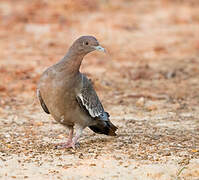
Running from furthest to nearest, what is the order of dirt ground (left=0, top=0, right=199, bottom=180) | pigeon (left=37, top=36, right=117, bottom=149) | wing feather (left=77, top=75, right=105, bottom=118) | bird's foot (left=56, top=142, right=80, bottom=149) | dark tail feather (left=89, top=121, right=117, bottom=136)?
dark tail feather (left=89, top=121, right=117, bottom=136)
bird's foot (left=56, top=142, right=80, bottom=149)
wing feather (left=77, top=75, right=105, bottom=118)
pigeon (left=37, top=36, right=117, bottom=149)
dirt ground (left=0, top=0, right=199, bottom=180)

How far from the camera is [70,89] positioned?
568 cm

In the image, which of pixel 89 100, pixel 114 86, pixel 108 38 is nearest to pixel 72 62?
pixel 89 100

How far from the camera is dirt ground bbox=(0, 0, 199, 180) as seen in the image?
18.1 feet

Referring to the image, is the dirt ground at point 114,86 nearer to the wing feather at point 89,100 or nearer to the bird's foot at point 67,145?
the bird's foot at point 67,145

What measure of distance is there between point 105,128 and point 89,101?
0.55 metres

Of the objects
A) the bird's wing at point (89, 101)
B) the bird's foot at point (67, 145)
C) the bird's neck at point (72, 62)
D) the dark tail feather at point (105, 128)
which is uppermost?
the bird's neck at point (72, 62)

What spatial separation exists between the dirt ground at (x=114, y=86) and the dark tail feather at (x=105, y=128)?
0.12 meters

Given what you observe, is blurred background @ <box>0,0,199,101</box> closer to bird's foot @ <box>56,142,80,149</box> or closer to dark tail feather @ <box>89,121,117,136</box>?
dark tail feather @ <box>89,121,117,136</box>

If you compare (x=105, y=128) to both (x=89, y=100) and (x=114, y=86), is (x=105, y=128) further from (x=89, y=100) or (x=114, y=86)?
(x=114, y=86)

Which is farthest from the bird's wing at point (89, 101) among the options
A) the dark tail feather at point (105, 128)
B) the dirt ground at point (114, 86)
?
the dirt ground at point (114, 86)

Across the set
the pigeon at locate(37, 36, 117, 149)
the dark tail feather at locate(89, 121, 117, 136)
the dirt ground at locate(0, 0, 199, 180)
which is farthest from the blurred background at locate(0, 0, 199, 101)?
the pigeon at locate(37, 36, 117, 149)

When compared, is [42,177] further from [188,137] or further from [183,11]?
[183,11]

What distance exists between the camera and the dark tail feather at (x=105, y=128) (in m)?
6.26

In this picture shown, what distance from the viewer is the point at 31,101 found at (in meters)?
8.60
